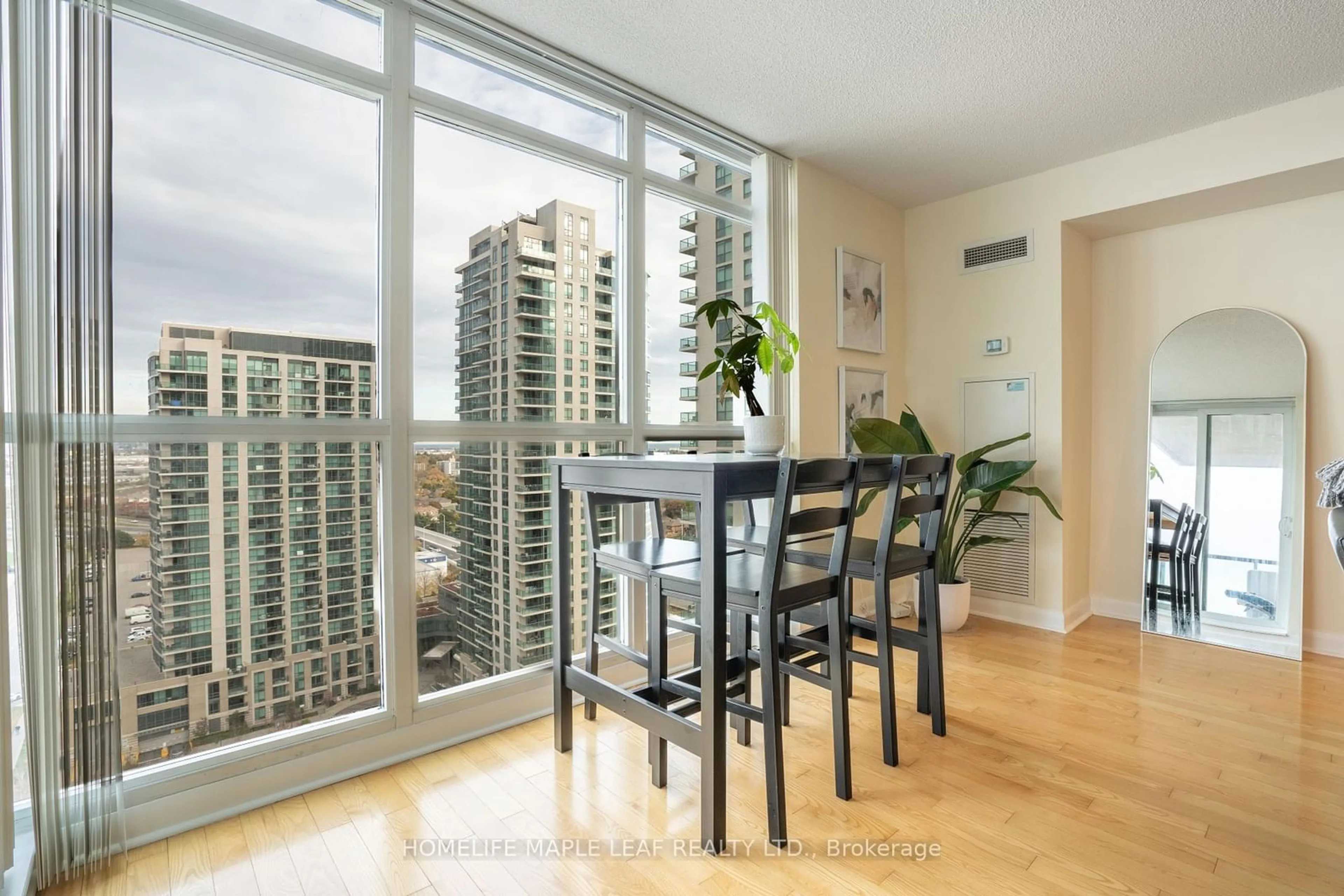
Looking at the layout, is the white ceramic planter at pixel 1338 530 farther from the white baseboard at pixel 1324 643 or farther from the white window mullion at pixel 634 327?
the white window mullion at pixel 634 327

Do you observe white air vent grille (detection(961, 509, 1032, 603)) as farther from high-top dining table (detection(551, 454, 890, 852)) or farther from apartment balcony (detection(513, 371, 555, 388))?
apartment balcony (detection(513, 371, 555, 388))

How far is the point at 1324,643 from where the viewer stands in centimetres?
342

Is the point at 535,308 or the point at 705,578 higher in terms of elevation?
the point at 535,308

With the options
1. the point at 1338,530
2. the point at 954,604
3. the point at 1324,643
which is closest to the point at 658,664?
the point at 1338,530

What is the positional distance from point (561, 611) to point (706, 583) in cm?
81

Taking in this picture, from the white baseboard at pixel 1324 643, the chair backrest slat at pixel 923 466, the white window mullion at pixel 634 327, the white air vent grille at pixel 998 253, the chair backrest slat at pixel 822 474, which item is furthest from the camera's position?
the white air vent grille at pixel 998 253

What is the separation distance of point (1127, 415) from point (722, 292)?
2.65 metres

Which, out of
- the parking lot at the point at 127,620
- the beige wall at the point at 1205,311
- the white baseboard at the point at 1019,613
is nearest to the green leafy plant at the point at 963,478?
the white baseboard at the point at 1019,613

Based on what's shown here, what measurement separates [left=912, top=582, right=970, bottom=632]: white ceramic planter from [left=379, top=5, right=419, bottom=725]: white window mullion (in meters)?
2.77

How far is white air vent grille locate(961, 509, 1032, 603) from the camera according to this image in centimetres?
398

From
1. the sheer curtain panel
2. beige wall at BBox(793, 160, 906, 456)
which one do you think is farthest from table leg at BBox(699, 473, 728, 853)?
beige wall at BBox(793, 160, 906, 456)

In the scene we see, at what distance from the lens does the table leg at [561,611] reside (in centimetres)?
235

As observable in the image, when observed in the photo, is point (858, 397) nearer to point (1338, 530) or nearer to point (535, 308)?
point (535, 308)

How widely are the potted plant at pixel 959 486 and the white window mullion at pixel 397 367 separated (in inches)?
92.1
